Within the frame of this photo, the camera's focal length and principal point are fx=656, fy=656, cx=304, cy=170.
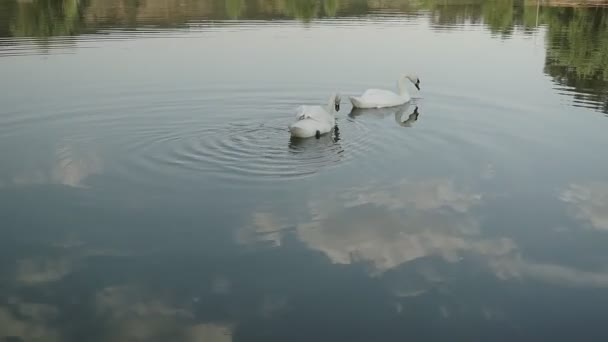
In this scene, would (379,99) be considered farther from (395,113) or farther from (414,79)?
(414,79)

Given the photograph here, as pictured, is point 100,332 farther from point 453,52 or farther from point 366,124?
point 453,52

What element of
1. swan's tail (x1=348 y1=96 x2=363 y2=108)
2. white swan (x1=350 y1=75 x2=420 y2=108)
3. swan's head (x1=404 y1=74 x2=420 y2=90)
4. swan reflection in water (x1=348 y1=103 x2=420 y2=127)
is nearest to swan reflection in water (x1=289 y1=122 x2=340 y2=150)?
swan reflection in water (x1=348 y1=103 x2=420 y2=127)

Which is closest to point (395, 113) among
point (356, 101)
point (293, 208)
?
point (356, 101)

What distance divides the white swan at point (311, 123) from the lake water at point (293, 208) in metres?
0.33

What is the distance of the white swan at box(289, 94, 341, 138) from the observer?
57.8 ft

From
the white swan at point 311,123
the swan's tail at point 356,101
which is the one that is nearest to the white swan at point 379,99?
the swan's tail at point 356,101

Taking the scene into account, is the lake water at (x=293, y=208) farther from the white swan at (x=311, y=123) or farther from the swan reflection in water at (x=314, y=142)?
the white swan at (x=311, y=123)

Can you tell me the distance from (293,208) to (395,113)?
9513 mm

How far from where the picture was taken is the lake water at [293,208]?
9.90 metres

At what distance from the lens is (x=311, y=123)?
1777 cm

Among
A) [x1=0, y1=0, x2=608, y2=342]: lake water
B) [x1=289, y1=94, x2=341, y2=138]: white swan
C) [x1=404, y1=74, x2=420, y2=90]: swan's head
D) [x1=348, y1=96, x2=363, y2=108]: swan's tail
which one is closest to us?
[x1=0, y1=0, x2=608, y2=342]: lake water

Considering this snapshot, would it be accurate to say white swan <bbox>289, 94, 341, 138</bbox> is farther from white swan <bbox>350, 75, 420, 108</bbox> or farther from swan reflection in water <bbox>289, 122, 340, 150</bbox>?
white swan <bbox>350, 75, 420, 108</bbox>

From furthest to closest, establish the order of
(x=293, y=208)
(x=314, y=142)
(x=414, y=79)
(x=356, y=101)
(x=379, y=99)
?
(x=414, y=79) → (x=379, y=99) → (x=356, y=101) → (x=314, y=142) → (x=293, y=208)

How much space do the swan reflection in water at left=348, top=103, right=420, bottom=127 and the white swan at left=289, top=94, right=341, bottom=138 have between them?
230 cm
